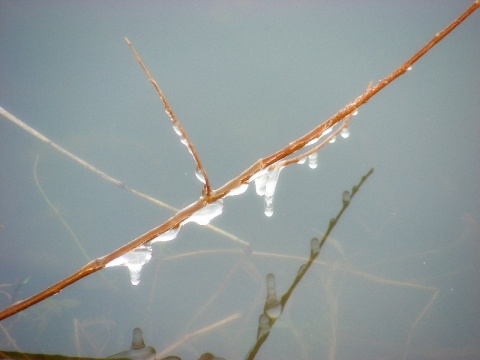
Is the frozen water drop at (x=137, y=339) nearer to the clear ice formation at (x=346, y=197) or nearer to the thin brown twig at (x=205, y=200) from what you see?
the thin brown twig at (x=205, y=200)

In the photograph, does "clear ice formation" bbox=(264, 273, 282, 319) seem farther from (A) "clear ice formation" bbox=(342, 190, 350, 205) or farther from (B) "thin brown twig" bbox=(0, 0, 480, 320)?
(B) "thin brown twig" bbox=(0, 0, 480, 320)

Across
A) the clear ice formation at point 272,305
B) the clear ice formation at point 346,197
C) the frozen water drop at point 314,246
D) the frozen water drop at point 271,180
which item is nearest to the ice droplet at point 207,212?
the frozen water drop at point 271,180

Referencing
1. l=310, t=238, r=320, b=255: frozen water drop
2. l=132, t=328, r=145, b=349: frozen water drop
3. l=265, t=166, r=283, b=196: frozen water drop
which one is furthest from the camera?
l=310, t=238, r=320, b=255: frozen water drop

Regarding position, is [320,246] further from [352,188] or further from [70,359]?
[70,359]

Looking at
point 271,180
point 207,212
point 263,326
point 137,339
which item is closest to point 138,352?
point 137,339

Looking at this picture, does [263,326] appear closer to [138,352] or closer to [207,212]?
[138,352]

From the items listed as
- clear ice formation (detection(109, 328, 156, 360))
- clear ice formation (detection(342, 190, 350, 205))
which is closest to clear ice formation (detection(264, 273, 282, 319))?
clear ice formation (detection(109, 328, 156, 360))
